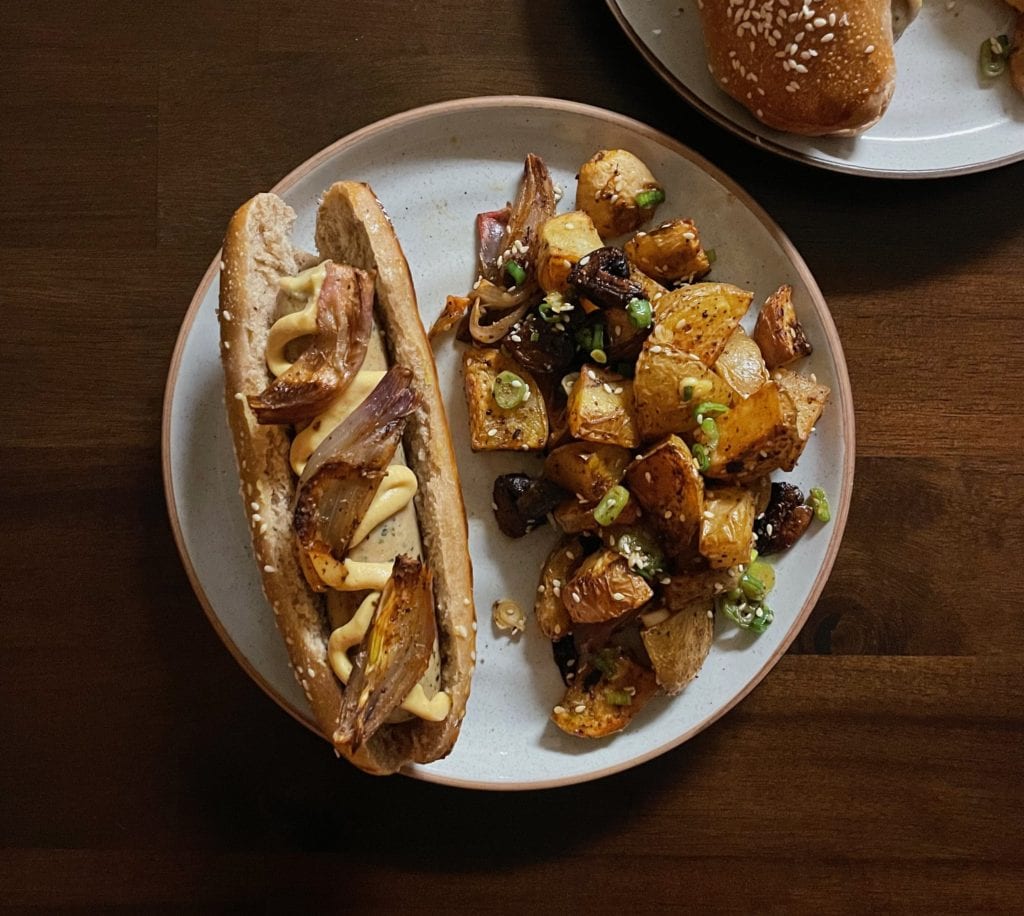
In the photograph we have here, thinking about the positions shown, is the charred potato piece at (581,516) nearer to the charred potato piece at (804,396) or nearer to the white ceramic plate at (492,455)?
the white ceramic plate at (492,455)

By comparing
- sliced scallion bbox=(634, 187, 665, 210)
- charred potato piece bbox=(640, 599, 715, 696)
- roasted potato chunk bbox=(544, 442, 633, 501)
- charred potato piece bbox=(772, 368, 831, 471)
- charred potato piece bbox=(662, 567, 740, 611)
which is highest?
sliced scallion bbox=(634, 187, 665, 210)

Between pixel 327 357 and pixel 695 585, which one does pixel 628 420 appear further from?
pixel 327 357

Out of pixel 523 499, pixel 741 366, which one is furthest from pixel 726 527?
pixel 523 499

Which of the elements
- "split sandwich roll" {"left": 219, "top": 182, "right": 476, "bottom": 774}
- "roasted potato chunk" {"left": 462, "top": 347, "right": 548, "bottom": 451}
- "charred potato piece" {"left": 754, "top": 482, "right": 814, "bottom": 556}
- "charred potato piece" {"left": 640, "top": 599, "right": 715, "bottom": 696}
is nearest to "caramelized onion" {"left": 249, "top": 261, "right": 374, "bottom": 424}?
"split sandwich roll" {"left": 219, "top": 182, "right": 476, "bottom": 774}

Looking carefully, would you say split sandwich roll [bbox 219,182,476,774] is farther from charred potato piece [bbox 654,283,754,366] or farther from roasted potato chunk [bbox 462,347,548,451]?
charred potato piece [bbox 654,283,754,366]

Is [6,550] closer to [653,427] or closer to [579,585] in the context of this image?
[579,585]

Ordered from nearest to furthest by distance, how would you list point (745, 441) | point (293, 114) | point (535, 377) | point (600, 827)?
1. point (745, 441)
2. point (535, 377)
3. point (293, 114)
4. point (600, 827)

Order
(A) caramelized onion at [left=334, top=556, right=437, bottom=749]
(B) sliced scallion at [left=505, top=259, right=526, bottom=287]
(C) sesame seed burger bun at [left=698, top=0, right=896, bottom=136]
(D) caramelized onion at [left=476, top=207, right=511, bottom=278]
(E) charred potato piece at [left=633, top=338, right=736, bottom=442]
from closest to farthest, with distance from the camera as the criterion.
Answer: (A) caramelized onion at [left=334, top=556, right=437, bottom=749]
(E) charred potato piece at [left=633, top=338, right=736, bottom=442]
(C) sesame seed burger bun at [left=698, top=0, right=896, bottom=136]
(B) sliced scallion at [left=505, top=259, right=526, bottom=287]
(D) caramelized onion at [left=476, top=207, right=511, bottom=278]

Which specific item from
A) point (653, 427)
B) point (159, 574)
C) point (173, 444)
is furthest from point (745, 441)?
point (159, 574)
